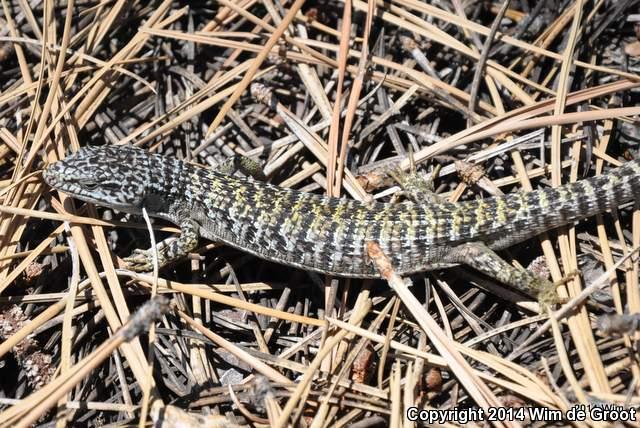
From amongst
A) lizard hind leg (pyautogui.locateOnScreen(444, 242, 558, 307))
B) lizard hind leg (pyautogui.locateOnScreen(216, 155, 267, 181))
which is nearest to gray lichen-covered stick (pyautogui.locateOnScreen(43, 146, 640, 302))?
lizard hind leg (pyautogui.locateOnScreen(444, 242, 558, 307))

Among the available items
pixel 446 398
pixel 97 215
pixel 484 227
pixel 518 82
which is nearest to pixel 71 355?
pixel 97 215

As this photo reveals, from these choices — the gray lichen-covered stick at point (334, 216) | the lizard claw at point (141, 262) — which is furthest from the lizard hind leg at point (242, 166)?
the lizard claw at point (141, 262)

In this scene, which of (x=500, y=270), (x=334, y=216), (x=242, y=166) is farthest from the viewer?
(x=242, y=166)

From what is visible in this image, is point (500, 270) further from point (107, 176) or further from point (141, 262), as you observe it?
point (107, 176)

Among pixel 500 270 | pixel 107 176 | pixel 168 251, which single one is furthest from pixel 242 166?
pixel 500 270

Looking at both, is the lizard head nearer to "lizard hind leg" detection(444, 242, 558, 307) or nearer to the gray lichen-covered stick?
the gray lichen-covered stick

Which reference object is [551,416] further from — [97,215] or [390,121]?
[97,215]

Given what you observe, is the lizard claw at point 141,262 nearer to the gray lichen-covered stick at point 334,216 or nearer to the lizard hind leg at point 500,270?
the gray lichen-covered stick at point 334,216
